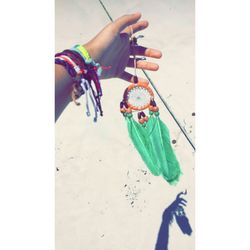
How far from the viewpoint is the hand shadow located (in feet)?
4.67

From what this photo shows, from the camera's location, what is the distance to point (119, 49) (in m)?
1.45

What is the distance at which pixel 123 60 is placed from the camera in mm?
1450

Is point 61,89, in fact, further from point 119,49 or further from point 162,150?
point 162,150

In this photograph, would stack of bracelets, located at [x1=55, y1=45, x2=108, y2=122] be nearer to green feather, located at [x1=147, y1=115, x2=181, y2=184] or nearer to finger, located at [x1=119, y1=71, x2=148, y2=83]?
finger, located at [x1=119, y1=71, x2=148, y2=83]

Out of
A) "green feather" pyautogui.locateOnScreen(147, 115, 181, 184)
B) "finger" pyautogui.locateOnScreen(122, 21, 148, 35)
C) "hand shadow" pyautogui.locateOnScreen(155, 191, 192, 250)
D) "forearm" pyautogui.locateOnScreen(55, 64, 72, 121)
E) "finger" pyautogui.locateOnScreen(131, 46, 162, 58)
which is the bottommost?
"hand shadow" pyautogui.locateOnScreen(155, 191, 192, 250)

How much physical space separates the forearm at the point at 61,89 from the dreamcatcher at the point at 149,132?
0.21 m

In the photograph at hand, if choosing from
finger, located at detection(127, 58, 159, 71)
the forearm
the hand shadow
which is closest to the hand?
finger, located at detection(127, 58, 159, 71)

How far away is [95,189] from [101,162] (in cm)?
10

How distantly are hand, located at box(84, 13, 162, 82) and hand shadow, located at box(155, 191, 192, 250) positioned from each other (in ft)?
1.60

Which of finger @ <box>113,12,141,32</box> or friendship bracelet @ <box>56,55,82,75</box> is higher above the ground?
finger @ <box>113,12,141,32</box>
